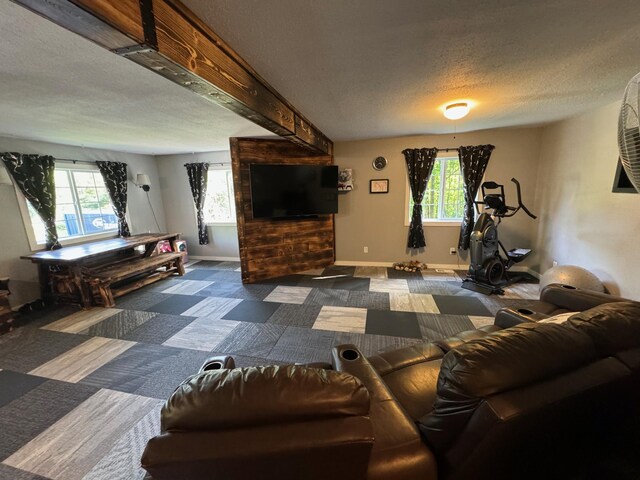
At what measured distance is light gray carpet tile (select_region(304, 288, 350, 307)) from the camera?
3.46 meters

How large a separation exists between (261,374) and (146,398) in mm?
1823

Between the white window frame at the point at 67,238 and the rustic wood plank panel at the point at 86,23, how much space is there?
4.19 meters

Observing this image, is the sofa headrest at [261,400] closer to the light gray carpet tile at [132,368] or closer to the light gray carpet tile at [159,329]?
the light gray carpet tile at [132,368]

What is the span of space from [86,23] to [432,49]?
1773 millimetres

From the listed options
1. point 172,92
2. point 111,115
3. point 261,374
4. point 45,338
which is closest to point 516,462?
point 261,374

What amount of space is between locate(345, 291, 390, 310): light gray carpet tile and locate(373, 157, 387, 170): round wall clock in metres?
2.28

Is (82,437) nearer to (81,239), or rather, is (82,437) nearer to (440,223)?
(81,239)

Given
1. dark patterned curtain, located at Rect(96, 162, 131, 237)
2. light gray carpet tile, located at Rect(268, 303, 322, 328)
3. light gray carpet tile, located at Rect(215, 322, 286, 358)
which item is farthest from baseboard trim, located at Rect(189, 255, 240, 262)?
light gray carpet tile, located at Rect(215, 322, 286, 358)

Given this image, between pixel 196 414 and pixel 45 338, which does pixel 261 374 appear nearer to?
pixel 196 414

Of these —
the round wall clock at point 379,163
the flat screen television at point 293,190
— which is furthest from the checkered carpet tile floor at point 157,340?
the round wall clock at point 379,163

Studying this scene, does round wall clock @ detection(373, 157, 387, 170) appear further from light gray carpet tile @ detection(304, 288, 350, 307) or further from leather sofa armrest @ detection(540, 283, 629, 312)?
leather sofa armrest @ detection(540, 283, 629, 312)

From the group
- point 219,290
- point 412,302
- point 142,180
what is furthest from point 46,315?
point 412,302

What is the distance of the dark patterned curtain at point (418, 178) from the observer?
4.34 m

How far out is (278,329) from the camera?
2832 millimetres
